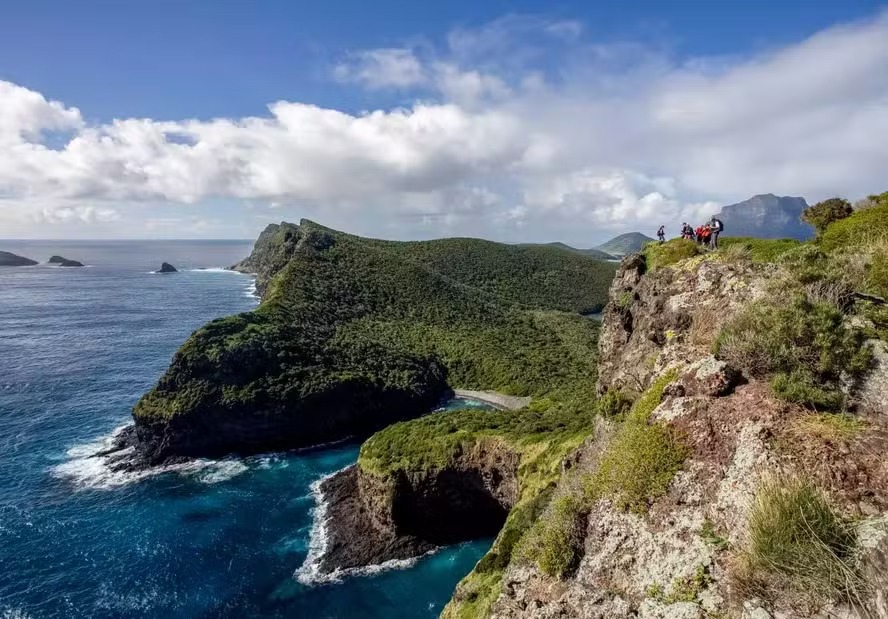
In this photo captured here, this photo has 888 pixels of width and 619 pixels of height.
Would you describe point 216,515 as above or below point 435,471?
below

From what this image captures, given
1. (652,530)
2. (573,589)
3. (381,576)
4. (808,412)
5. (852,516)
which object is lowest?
(381,576)

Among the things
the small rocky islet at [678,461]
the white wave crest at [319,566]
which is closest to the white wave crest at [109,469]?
the small rocky islet at [678,461]

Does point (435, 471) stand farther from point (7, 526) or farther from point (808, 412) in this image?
point (7, 526)

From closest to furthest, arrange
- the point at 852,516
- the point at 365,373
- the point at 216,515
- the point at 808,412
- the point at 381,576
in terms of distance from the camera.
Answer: the point at 852,516 → the point at 808,412 → the point at 381,576 → the point at 216,515 → the point at 365,373

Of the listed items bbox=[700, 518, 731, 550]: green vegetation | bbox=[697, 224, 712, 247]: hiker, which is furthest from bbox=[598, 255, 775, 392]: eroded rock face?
bbox=[700, 518, 731, 550]: green vegetation

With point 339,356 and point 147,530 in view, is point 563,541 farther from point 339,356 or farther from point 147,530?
point 339,356

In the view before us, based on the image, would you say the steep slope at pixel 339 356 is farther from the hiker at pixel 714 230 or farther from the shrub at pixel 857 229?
the shrub at pixel 857 229

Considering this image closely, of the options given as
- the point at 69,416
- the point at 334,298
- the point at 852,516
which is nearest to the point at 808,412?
the point at 852,516

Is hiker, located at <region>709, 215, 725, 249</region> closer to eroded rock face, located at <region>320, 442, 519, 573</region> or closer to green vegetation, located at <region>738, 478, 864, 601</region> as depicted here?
green vegetation, located at <region>738, 478, 864, 601</region>
